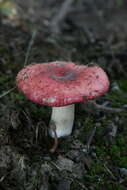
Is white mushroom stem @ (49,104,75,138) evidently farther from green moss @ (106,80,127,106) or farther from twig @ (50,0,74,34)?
twig @ (50,0,74,34)

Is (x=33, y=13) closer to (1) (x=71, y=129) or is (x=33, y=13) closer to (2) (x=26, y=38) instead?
(2) (x=26, y=38)

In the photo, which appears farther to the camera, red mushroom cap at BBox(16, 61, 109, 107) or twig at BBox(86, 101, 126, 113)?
twig at BBox(86, 101, 126, 113)

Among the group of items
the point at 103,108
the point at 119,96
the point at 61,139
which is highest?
the point at 119,96

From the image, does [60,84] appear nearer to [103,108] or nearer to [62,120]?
[62,120]

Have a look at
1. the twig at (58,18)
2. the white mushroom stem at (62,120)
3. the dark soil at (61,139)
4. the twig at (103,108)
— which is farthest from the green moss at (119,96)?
the twig at (58,18)

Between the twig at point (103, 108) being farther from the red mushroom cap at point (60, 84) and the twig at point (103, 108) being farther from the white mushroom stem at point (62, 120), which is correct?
the red mushroom cap at point (60, 84)

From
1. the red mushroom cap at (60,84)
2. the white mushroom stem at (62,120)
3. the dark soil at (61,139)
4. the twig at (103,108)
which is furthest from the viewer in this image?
the twig at (103,108)

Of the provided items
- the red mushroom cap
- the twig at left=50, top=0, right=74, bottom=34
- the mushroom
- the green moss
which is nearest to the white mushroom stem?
the mushroom

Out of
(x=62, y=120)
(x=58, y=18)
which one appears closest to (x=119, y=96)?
(x=62, y=120)
